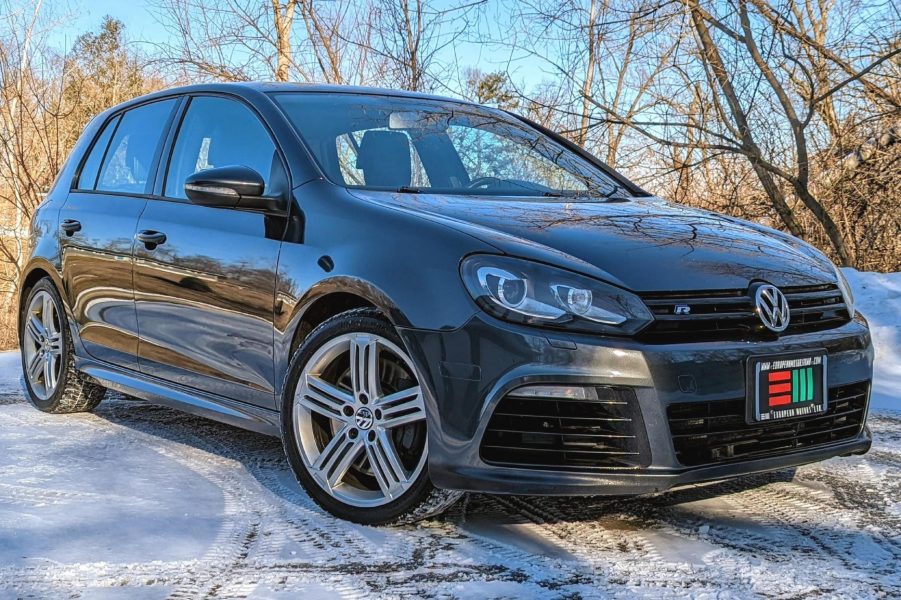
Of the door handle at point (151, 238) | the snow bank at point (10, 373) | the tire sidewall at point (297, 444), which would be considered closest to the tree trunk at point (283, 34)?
the snow bank at point (10, 373)

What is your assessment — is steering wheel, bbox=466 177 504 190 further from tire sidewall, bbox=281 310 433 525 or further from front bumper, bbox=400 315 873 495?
front bumper, bbox=400 315 873 495

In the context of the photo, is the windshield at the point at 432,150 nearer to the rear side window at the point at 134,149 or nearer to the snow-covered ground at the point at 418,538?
the rear side window at the point at 134,149

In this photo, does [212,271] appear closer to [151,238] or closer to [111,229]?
[151,238]

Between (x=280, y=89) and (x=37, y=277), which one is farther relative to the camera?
(x=37, y=277)

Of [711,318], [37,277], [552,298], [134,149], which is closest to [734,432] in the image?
[711,318]

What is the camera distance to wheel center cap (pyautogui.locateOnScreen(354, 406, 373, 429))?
3512mm

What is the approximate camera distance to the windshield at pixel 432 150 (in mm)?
4152

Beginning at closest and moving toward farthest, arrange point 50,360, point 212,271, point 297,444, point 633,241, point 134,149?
point 633,241 → point 297,444 → point 212,271 → point 134,149 → point 50,360

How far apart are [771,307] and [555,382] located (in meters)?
0.79

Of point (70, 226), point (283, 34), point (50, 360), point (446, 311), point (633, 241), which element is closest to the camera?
point (446, 311)

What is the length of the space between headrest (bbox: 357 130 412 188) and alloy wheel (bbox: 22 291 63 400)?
7.25 ft

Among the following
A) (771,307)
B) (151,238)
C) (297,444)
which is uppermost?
(151,238)

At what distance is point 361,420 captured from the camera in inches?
139

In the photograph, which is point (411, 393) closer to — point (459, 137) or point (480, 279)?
point (480, 279)
